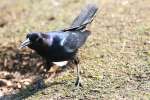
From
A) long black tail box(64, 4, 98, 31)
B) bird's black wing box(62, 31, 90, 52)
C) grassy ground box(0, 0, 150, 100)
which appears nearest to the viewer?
grassy ground box(0, 0, 150, 100)

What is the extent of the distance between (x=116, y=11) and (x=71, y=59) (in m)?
2.13

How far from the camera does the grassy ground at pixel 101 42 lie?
5.38 m

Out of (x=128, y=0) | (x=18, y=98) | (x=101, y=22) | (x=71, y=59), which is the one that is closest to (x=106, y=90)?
(x=71, y=59)

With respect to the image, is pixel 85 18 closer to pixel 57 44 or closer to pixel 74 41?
pixel 74 41

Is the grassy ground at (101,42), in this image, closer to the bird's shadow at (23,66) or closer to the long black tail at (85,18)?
the bird's shadow at (23,66)

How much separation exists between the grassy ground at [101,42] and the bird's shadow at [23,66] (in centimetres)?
4

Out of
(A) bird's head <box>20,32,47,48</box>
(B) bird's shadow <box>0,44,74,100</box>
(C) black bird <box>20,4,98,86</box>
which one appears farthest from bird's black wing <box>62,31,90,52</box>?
(B) bird's shadow <box>0,44,74,100</box>

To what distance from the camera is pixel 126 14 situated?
24.1 feet

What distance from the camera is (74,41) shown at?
5.74 metres

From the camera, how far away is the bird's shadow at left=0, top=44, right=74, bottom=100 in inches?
222

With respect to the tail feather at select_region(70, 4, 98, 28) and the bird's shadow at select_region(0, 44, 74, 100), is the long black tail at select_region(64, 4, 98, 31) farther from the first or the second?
the bird's shadow at select_region(0, 44, 74, 100)

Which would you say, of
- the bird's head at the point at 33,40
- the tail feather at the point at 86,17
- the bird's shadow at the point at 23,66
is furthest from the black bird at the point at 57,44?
the bird's shadow at the point at 23,66

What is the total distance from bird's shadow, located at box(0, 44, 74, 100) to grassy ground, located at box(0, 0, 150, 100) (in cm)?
4

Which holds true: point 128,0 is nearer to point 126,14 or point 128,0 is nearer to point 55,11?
point 126,14
